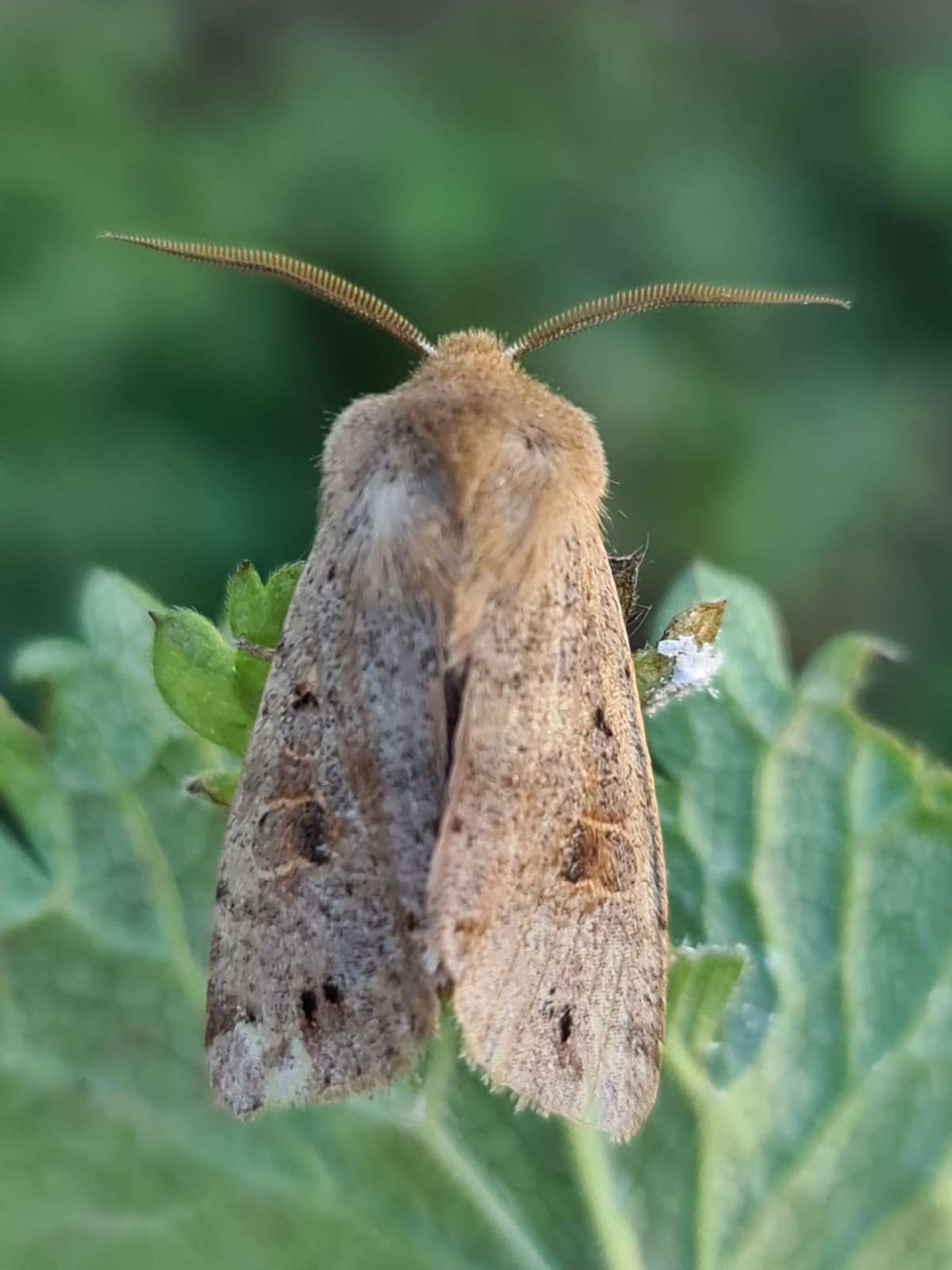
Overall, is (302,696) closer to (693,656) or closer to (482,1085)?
(693,656)

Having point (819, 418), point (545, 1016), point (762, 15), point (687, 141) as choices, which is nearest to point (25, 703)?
point (545, 1016)

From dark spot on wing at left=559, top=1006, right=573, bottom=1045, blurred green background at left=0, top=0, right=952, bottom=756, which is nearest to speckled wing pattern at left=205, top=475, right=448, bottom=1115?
dark spot on wing at left=559, top=1006, right=573, bottom=1045

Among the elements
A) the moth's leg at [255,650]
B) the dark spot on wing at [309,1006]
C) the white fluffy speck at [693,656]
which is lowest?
the dark spot on wing at [309,1006]

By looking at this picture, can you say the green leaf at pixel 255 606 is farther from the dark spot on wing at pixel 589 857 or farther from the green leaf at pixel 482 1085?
the dark spot on wing at pixel 589 857

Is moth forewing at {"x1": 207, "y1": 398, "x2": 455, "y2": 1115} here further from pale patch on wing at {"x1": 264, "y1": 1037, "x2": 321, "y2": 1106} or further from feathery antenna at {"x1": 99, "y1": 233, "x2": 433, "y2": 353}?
feathery antenna at {"x1": 99, "y1": 233, "x2": 433, "y2": 353}

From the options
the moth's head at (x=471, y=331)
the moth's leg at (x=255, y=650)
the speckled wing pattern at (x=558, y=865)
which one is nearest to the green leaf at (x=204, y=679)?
the moth's leg at (x=255, y=650)

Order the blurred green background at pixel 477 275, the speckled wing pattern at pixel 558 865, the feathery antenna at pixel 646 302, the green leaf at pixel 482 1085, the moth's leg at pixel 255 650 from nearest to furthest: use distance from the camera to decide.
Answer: the speckled wing pattern at pixel 558 865
the moth's leg at pixel 255 650
the green leaf at pixel 482 1085
the feathery antenna at pixel 646 302
the blurred green background at pixel 477 275

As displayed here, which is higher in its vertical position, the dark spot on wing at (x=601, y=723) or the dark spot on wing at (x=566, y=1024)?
the dark spot on wing at (x=601, y=723)
